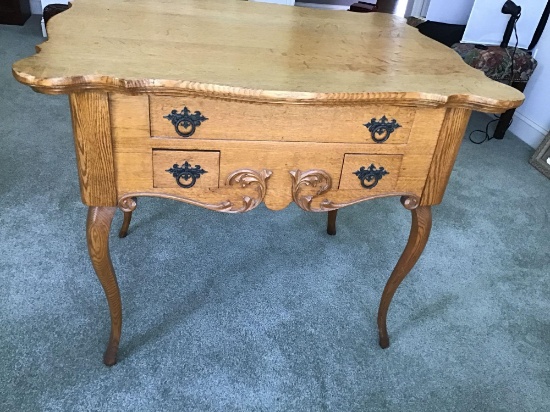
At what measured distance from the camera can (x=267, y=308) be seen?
4.79ft

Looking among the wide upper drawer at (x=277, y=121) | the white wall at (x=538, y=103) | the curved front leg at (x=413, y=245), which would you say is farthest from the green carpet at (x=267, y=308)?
the white wall at (x=538, y=103)

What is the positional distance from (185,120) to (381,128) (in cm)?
39

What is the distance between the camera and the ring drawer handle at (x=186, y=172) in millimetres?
988

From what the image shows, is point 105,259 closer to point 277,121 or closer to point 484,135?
point 277,121

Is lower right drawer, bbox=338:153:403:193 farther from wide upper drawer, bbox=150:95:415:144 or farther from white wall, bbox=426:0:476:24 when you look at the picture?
white wall, bbox=426:0:476:24

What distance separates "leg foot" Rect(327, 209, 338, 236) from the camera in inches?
68.3

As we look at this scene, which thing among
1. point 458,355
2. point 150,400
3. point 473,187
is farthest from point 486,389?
point 473,187

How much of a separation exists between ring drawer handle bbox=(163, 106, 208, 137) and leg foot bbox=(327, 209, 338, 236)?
874mm

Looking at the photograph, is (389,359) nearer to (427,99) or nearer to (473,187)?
(427,99)

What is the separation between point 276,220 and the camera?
73.0 inches

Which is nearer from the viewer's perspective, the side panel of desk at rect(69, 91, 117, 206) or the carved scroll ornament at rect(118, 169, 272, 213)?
the side panel of desk at rect(69, 91, 117, 206)

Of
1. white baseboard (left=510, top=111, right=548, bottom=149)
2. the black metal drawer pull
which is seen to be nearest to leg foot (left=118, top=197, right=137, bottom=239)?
the black metal drawer pull

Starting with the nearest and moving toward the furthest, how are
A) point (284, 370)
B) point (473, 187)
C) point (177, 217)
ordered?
point (284, 370) < point (177, 217) < point (473, 187)

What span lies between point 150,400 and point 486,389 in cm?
85
